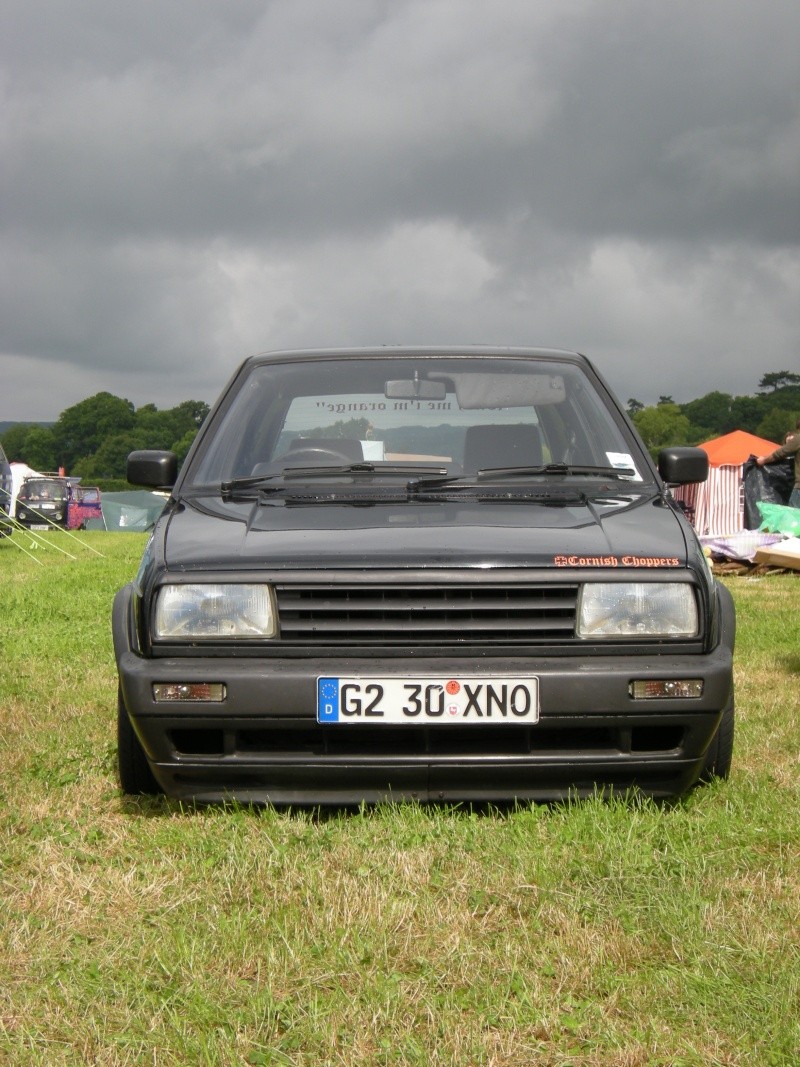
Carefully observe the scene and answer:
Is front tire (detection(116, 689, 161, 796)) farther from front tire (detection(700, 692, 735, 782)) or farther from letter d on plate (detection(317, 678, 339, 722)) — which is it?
front tire (detection(700, 692, 735, 782))

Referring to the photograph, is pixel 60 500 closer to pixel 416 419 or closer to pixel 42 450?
pixel 416 419

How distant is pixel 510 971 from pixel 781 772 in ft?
6.80

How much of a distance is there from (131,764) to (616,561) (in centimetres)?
163

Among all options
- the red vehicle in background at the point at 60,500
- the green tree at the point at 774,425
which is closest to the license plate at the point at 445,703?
the red vehicle in background at the point at 60,500

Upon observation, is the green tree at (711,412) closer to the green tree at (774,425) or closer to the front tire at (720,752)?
the green tree at (774,425)

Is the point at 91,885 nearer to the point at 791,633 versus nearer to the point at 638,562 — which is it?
the point at 638,562

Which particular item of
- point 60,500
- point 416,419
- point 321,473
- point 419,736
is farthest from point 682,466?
point 60,500

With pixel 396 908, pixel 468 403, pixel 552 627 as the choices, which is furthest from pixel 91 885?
pixel 468 403

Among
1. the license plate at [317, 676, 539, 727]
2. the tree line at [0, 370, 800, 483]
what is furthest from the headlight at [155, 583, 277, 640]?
the tree line at [0, 370, 800, 483]

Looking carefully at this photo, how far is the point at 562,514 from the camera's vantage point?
3857 millimetres

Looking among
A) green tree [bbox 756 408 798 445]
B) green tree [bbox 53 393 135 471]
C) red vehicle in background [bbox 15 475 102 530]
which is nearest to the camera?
red vehicle in background [bbox 15 475 102 530]

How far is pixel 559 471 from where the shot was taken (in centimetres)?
430

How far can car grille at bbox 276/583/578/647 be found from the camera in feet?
11.4

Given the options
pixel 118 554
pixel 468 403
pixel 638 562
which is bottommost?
pixel 118 554
